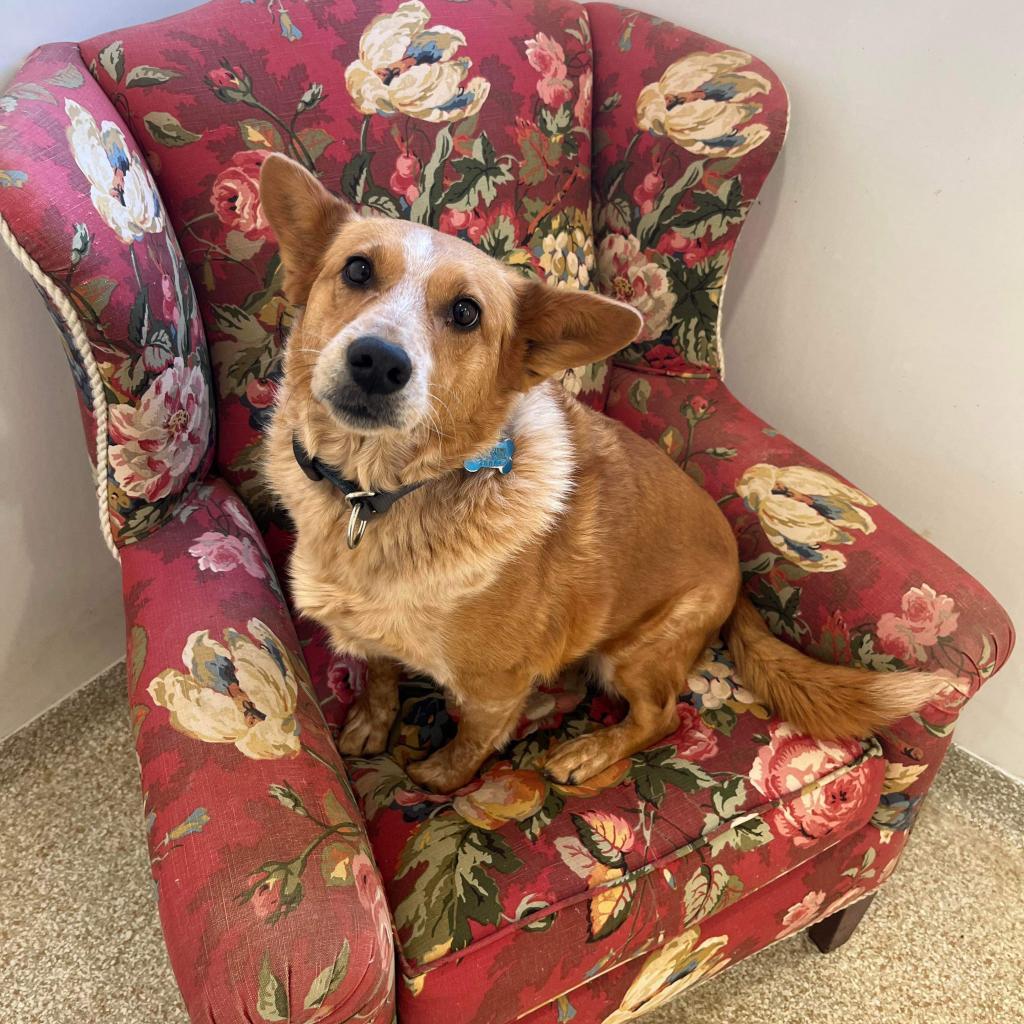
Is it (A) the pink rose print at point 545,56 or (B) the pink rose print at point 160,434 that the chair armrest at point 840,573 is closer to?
(A) the pink rose print at point 545,56

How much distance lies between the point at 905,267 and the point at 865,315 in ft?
0.42

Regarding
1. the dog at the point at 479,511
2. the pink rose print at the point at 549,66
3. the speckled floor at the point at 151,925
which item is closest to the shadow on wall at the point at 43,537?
the speckled floor at the point at 151,925

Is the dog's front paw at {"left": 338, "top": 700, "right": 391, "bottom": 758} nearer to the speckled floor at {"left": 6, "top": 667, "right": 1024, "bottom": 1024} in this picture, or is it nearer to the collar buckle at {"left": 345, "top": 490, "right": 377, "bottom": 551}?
the collar buckle at {"left": 345, "top": 490, "right": 377, "bottom": 551}

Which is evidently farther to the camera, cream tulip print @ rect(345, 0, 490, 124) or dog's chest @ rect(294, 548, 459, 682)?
cream tulip print @ rect(345, 0, 490, 124)

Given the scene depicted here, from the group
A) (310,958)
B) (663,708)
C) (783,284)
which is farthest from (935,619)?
(310,958)

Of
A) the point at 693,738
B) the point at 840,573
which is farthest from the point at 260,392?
the point at 840,573

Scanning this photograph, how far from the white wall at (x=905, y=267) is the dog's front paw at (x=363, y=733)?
124 centimetres

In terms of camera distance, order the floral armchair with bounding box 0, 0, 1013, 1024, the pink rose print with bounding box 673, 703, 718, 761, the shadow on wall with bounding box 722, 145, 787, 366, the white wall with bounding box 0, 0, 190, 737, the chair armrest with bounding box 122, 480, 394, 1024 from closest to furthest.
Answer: the chair armrest with bounding box 122, 480, 394, 1024 → the floral armchair with bounding box 0, 0, 1013, 1024 → the pink rose print with bounding box 673, 703, 718, 761 → the white wall with bounding box 0, 0, 190, 737 → the shadow on wall with bounding box 722, 145, 787, 366

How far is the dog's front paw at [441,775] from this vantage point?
4.20 feet

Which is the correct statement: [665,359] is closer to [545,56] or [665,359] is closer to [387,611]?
[545,56]

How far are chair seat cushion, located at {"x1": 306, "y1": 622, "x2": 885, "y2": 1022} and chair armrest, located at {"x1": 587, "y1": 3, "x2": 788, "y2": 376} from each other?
2.63ft

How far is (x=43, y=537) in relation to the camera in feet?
5.41

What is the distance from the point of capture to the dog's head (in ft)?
3.25

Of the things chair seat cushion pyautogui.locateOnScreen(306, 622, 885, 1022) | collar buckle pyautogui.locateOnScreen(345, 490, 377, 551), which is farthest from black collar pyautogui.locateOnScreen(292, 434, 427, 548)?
chair seat cushion pyautogui.locateOnScreen(306, 622, 885, 1022)
